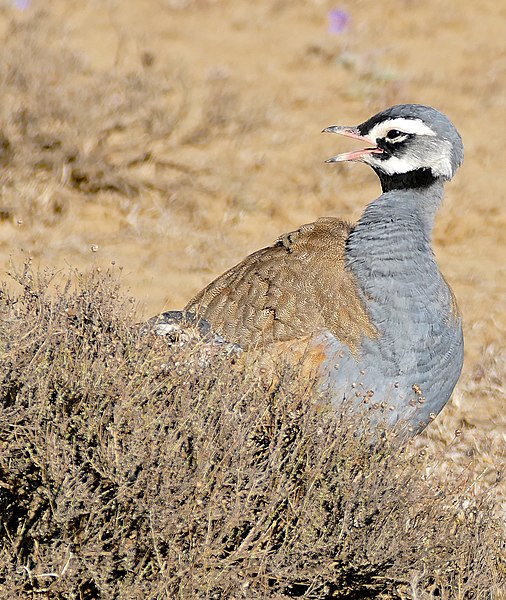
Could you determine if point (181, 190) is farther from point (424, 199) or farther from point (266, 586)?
point (266, 586)

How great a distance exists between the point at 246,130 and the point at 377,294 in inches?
192

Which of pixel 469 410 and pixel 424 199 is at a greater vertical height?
pixel 424 199

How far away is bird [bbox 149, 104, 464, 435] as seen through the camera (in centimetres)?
450

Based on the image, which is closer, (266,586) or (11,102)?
(266,586)

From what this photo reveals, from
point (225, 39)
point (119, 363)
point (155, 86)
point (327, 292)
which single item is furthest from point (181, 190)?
point (119, 363)

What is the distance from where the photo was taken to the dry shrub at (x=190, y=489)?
116 inches

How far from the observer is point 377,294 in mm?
4629

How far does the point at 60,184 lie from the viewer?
817cm

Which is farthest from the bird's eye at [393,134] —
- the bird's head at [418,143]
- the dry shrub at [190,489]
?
the dry shrub at [190,489]

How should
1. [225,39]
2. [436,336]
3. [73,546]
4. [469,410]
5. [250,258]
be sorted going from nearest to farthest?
[73,546]
[436,336]
[250,258]
[469,410]
[225,39]

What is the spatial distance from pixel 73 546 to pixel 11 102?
5705mm

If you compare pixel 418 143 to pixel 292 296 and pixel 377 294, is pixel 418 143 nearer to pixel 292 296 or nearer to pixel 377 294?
pixel 377 294

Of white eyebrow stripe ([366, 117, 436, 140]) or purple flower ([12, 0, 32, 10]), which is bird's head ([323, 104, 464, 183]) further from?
purple flower ([12, 0, 32, 10])

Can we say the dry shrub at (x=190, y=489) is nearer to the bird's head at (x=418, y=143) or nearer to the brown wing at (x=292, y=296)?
the brown wing at (x=292, y=296)
